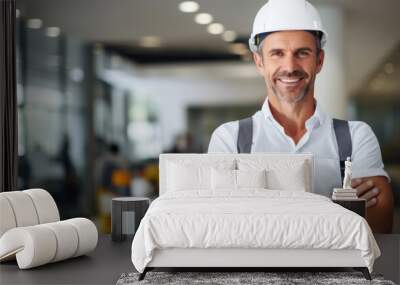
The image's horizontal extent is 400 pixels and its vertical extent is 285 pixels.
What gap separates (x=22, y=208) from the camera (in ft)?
18.6

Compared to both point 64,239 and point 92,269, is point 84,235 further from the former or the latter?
point 92,269

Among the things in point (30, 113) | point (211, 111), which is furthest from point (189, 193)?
point (30, 113)

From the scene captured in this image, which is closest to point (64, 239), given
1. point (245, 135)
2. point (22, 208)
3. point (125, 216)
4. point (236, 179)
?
point (22, 208)

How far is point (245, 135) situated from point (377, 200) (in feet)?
5.38

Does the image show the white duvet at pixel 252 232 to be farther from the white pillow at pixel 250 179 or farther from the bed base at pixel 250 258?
the white pillow at pixel 250 179

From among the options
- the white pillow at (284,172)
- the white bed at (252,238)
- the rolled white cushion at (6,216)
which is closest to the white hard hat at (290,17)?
the white pillow at (284,172)

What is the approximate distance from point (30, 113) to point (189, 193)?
4049 mm

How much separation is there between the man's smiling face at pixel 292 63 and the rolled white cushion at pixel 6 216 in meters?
3.27

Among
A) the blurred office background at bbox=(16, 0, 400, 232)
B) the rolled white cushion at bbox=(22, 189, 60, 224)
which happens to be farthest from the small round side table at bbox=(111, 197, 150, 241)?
the blurred office background at bbox=(16, 0, 400, 232)

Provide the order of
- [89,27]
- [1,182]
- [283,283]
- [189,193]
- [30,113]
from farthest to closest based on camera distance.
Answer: [30,113] → [89,27] → [1,182] → [189,193] → [283,283]

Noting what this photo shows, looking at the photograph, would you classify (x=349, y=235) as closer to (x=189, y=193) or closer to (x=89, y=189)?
(x=189, y=193)

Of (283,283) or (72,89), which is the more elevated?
(72,89)

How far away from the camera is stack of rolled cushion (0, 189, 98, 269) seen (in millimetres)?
5234

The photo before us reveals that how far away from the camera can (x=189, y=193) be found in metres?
5.95
